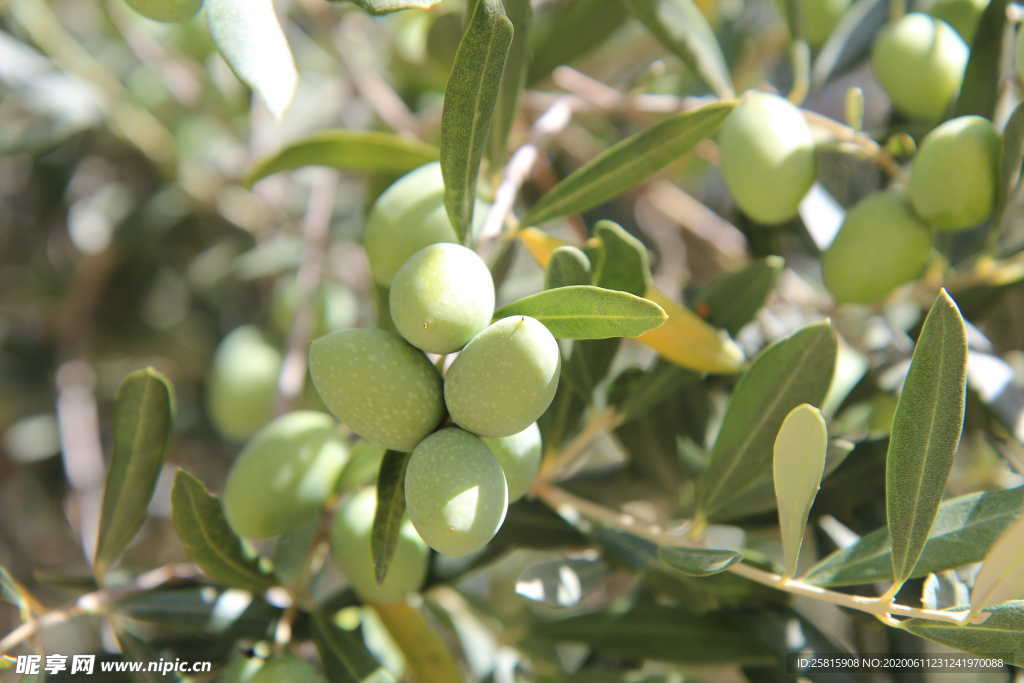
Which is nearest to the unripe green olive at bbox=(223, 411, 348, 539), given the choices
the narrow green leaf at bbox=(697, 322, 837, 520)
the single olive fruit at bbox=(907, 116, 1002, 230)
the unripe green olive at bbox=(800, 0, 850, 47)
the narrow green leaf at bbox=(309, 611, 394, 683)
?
the narrow green leaf at bbox=(309, 611, 394, 683)

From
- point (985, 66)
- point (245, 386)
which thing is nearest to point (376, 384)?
point (985, 66)

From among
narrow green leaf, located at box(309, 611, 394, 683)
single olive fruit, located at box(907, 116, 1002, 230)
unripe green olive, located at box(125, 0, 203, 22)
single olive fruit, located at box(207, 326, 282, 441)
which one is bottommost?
single olive fruit, located at box(207, 326, 282, 441)

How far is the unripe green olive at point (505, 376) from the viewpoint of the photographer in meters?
0.53

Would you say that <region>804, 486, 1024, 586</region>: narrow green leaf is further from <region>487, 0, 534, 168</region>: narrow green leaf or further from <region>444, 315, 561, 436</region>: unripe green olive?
<region>487, 0, 534, 168</region>: narrow green leaf

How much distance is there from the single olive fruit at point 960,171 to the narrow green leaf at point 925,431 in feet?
0.71

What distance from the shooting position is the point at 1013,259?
3.01 ft

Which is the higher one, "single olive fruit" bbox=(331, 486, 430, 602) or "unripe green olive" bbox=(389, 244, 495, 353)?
"unripe green olive" bbox=(389, 244, 495, 353)

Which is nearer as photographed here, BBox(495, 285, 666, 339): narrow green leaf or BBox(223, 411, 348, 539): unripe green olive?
BBox(495, 285, 666, 339): narrow green leaf

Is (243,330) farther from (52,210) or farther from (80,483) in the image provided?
(52,210)

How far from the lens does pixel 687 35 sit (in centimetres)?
87

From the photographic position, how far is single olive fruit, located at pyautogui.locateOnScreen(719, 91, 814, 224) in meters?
0.80

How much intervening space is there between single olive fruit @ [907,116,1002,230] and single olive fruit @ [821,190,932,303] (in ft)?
0.10

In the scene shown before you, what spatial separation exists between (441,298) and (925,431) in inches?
14.3

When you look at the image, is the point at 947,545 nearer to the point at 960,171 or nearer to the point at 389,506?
the point at 960,171
